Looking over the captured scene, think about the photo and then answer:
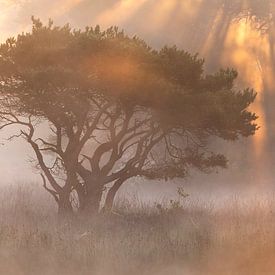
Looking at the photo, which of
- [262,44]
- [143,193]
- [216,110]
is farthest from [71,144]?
[262,44]

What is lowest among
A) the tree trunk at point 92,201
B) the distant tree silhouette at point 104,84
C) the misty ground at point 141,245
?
the misty ground at point 141,245

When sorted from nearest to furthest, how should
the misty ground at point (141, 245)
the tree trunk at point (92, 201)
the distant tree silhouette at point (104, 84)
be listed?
1. the misty ground at point (141, 245)
2. the distant tree silhouette at point (104, 84)
3. the tree trunk at point (92, 201)

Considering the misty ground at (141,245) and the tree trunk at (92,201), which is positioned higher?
the tree trunk at (92,201)

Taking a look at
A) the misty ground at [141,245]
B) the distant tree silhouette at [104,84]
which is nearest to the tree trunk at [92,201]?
the distant tree silhouette at [104,84]

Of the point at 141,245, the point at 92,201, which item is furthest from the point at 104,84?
the point at 141,245

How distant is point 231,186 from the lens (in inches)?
995

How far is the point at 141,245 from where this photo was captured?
984 cm

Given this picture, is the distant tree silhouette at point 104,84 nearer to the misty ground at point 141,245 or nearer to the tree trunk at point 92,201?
the tree trunk at point 92,201

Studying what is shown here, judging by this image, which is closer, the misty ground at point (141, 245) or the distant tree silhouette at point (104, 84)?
the misty ground at point (141, 245)

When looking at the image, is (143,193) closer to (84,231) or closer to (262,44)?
(262,44)

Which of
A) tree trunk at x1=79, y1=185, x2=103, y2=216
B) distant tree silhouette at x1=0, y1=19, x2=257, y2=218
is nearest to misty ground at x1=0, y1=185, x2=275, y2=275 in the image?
tree trunk at x1=79, y1=185, x2=103, y2=216

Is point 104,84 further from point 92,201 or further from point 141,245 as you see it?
point 141,245

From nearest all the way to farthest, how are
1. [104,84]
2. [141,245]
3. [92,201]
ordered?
1. [141,245]
2. [104,84]
3. [92,201]

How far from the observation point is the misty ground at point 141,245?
9070mm
